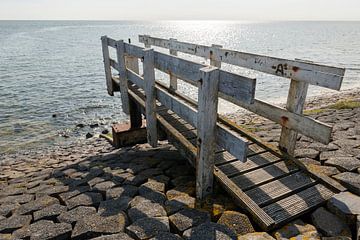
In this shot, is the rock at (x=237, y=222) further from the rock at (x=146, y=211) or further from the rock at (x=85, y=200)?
the rock at (x=85, y=200)

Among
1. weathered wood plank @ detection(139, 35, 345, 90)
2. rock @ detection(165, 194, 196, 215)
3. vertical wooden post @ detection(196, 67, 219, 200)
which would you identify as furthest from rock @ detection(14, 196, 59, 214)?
weathered wood plank @ detection(139, 35, 345, 90)

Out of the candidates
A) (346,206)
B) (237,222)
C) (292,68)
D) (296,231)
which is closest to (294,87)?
(292,68)

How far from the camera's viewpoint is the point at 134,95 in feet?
23.6

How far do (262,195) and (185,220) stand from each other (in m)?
1.03

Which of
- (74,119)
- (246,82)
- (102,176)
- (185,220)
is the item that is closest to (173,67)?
(246,82)

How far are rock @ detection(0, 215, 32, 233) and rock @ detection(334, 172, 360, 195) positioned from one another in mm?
4376

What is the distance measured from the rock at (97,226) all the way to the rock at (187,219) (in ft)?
2.14

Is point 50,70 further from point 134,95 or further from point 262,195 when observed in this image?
point 262,195

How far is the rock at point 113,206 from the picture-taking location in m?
3.82

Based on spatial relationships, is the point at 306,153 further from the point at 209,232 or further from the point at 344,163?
the point at 209,232

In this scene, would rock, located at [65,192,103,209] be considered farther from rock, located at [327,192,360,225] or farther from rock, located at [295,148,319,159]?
rock, located at [295,148,319,159]

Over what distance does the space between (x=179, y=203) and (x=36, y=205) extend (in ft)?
7.40

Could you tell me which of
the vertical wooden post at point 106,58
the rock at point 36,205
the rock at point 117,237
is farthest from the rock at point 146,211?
the vertical wooden post at point 106,58

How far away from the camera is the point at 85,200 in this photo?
4.25 metres
